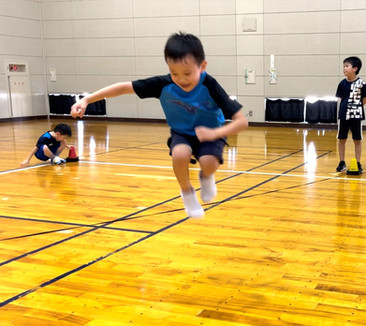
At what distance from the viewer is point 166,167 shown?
779 cm

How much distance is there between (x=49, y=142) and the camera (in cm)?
817

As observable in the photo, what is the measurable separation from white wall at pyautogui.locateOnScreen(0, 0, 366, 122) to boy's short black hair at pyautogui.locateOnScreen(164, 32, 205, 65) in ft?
36.9

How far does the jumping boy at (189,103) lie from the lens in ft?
8.62

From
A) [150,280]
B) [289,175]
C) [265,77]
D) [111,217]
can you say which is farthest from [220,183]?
[265,77]

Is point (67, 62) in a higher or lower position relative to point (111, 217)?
higher

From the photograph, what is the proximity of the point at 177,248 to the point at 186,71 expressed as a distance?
181cm

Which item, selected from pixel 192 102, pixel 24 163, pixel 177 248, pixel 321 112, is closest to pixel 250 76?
pixel 321 112

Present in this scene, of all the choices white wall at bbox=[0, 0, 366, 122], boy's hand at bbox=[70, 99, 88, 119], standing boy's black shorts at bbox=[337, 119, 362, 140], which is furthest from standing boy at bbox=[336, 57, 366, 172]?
white wall at bbox=[0, 0, 366, 122]

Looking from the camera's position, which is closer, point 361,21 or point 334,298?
point 334,298

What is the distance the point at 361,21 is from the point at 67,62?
8.72 m

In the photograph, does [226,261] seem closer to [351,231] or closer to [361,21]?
[351,231]

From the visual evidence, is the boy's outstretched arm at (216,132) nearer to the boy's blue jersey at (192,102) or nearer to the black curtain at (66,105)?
the boy's blue jersey at (192,102)

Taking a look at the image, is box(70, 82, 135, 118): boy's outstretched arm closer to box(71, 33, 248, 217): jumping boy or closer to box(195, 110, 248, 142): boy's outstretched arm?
box(71, 33, 248, 217): jumping boy

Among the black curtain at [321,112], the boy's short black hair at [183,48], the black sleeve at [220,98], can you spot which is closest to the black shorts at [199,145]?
the black sleeve at [220,98]
